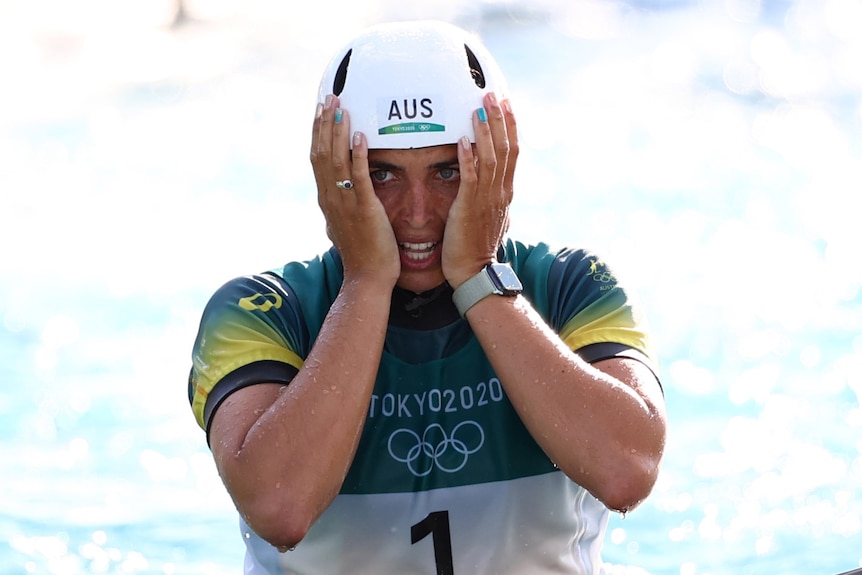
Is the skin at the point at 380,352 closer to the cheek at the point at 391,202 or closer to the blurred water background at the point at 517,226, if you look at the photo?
the cheek at the point at 391,202

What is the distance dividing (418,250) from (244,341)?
2.16 feet

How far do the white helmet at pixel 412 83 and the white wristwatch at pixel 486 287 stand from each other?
0.47m

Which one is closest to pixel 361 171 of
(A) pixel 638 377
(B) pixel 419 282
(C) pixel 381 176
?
(C) pixel 381 176

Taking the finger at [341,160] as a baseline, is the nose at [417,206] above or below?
below

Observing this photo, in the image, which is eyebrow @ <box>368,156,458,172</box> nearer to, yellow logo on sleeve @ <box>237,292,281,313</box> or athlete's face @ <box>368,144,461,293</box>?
athlete's face @ <box>368,144,461,293</box>

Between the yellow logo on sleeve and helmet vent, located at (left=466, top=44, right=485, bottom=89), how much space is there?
1.02 m

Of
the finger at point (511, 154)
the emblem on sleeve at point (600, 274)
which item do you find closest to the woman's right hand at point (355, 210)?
the finger at point (511, 154)

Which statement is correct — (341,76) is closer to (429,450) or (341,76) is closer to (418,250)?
(418,250)

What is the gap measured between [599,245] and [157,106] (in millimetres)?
5626

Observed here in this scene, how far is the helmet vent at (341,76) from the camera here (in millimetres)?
4230

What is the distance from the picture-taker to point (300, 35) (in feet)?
51.6

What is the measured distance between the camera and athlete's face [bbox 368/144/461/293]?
4.03 meters

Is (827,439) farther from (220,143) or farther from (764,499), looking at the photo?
(220,143)

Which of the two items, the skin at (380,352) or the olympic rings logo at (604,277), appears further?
the olympic rings logo at (604,277)
